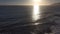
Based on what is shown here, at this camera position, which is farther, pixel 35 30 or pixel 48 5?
pixel 48 5

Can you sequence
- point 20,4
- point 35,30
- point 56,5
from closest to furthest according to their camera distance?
point 35,30 < point 56,5 < point 20,4

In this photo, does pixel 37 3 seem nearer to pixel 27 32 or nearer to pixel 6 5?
pixel 6 5

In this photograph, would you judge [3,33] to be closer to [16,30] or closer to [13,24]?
[16,30]

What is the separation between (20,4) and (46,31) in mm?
5775

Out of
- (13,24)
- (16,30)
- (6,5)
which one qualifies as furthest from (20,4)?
(16,30)

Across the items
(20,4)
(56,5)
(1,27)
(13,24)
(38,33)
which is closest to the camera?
(38,33)

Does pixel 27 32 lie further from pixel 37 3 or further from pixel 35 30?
pixel 37 3

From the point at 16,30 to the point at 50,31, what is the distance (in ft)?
3.41

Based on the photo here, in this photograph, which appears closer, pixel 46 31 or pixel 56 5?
pixel 46 31

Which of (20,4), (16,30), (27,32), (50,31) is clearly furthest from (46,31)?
(20,4)

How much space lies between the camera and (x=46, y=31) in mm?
4344

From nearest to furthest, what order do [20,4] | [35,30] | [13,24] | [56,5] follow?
[35,30]
[13,24]
[56,5]
[20,4]

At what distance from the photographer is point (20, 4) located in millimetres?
9875

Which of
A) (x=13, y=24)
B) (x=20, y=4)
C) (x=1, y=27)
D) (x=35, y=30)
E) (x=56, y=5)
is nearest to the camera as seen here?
(x=35, y=30)
